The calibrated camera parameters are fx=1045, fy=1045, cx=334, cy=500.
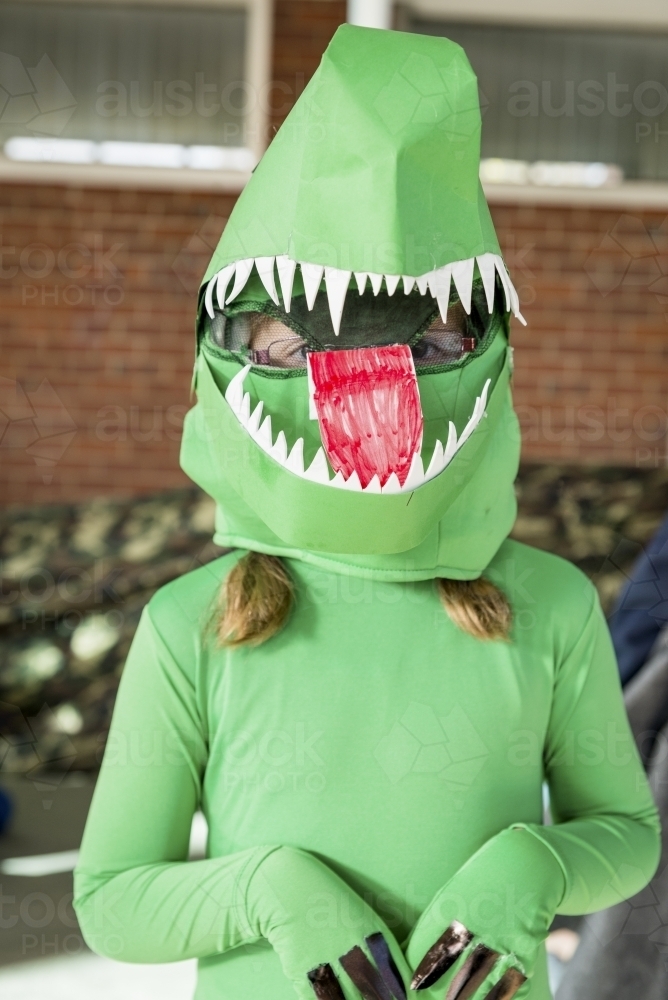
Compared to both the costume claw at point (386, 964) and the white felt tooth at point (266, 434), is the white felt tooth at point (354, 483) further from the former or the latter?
the costume claw at point (386, 964)

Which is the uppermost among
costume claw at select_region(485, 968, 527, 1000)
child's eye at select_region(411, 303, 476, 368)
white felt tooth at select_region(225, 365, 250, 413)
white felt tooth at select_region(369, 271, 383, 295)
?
white felt tooth at select_region(369, 271, 383, 295)

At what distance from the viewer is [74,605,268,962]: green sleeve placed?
0.87 meters

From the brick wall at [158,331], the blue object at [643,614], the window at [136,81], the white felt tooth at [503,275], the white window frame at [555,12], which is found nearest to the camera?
the white felt tooth at [503,275]

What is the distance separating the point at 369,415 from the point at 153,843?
42cm

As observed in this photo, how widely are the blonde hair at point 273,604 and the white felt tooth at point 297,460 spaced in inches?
6.0

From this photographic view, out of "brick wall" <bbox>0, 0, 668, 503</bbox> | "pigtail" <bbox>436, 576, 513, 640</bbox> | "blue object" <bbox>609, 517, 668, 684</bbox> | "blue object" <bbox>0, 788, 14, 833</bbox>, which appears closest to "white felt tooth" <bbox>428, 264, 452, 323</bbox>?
"pigtail" <bbox>436, 576, 513, 640</bbox>

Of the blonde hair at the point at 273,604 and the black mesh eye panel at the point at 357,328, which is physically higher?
the black mesh eye panel at the point at 357,328

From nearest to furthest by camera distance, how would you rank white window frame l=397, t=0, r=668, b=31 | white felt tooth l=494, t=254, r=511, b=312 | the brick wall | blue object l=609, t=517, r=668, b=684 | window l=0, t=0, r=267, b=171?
1. white felt tooth l=494, t=254, r=511, b=312
2. blue object l=609, t=517, r=668, b=684
3. white window frame l=397, t=0, r=668, b=31
4. window l=0, t=0, r=267, b=171
5. the brick wall

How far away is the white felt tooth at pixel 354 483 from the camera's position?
80 centimetres

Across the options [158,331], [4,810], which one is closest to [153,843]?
[4,810]

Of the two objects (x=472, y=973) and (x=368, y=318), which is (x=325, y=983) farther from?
(x=368, y=318)

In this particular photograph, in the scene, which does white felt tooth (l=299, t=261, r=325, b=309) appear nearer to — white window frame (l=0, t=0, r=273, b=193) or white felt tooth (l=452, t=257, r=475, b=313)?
white felt tooth (l=452, t=257, r=475, b=313)

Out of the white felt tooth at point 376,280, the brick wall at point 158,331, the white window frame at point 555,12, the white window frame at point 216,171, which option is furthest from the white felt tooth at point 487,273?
the brick wall at point 158,331

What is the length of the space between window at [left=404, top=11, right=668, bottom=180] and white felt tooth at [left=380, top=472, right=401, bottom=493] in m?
3.00
